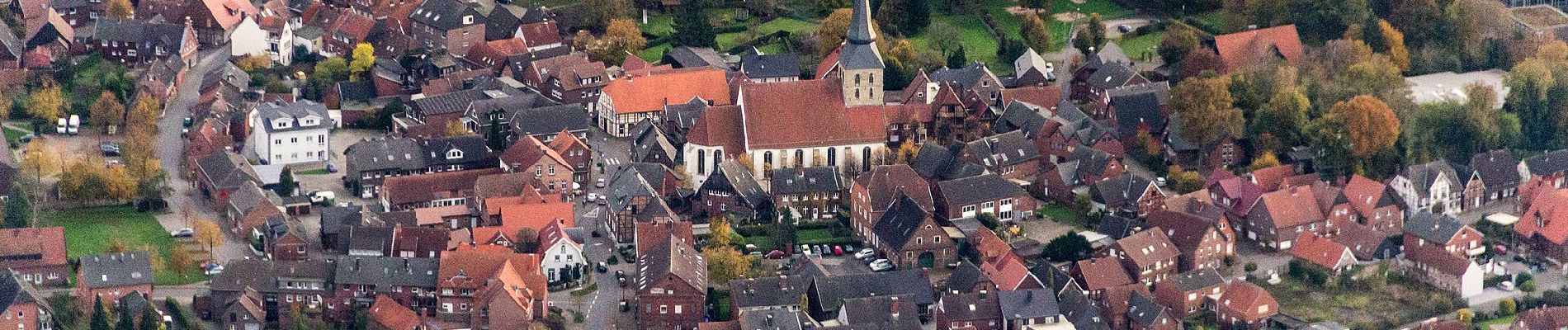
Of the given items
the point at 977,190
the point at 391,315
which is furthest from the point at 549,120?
the point at 391,315

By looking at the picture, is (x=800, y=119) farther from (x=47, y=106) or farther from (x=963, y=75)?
(x=47, y=106)

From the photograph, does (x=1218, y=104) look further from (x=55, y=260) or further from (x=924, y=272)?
(x=55, y=260)

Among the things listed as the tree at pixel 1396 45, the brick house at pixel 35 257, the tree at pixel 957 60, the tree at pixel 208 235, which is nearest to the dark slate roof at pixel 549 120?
the tree at pixel 208 235

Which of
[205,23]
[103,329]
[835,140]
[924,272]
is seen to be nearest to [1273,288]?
[924,272]

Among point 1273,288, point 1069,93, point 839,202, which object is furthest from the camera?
point 1069,93

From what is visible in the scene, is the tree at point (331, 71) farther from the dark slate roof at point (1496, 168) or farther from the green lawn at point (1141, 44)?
the dark slate roof at point (1496, 168)

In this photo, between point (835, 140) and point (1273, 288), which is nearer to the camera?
point (1273, 288)

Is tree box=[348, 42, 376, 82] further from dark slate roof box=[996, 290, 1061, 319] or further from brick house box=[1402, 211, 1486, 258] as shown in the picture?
brick house box=[1402, 211, 1486, 258]

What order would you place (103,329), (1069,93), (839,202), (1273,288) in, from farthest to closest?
(1069,93), (839,202), (1273,288), (103,329)
